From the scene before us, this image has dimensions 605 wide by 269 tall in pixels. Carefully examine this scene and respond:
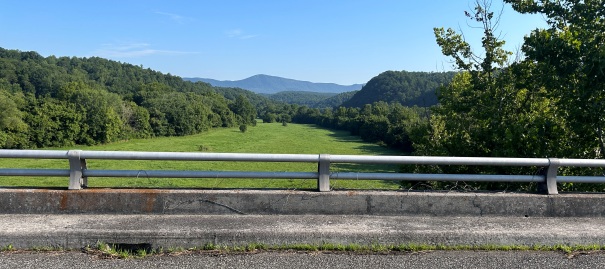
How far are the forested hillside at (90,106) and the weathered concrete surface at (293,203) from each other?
67910mm

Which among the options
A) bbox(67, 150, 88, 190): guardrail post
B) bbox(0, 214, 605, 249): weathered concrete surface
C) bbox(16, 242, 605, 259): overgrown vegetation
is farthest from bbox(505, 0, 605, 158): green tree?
bbox(67, 150, 88, 190): guardrail post

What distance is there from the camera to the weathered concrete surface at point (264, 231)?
395 cm

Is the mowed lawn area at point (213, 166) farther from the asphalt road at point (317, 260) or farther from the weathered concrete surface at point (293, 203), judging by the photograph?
the asphalt road at point (317, 260)

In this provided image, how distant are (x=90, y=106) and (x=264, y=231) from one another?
87.6m

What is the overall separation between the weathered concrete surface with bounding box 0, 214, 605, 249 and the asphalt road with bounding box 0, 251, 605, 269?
19cm

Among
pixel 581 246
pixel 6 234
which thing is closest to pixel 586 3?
pixel 581 246

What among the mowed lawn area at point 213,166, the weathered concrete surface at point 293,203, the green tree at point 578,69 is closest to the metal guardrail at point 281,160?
the weathered concrete surface at point 293,203

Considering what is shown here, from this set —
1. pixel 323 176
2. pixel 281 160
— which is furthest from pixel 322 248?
pixel 281 160

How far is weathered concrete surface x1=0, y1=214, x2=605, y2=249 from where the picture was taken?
3953 millimetres

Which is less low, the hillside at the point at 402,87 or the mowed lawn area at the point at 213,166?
the hillside at the point at 402,87

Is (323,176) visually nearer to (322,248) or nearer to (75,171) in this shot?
(322,248)

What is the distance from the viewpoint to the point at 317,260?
144 inches

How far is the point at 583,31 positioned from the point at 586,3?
1282 mm

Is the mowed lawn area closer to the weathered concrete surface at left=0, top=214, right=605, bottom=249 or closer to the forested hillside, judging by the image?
the weathered concrete surface at left=0, top=214, right=605, bottom=249
